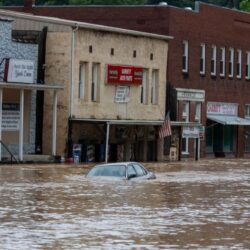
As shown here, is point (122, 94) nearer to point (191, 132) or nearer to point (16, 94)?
point (191, 132)

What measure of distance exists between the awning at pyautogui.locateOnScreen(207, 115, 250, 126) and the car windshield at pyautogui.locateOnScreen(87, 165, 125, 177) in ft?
122

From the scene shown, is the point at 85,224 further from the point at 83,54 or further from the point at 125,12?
the point at 125,12

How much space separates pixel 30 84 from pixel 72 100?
461cm

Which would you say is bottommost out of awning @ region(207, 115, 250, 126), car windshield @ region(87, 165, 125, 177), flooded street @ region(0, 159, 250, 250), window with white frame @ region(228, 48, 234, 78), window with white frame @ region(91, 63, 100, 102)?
flooded street @ region(0, 159, 250, 250)

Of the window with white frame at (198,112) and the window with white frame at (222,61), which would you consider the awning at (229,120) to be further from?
the window with white frame at (222,61)

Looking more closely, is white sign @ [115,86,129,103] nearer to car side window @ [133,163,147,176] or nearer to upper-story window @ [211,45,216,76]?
upper-story window @ [211,45,216,76]

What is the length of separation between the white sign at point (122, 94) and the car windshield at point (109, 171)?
23.2 metres

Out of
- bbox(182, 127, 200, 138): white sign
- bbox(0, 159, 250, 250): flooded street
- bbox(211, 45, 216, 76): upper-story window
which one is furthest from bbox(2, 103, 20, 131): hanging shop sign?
bbox(211, 45, 216, 76): upper-story window

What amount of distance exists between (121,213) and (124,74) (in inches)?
1464

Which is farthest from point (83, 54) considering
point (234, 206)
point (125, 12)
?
point (234, 206)

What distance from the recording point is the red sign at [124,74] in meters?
63.2

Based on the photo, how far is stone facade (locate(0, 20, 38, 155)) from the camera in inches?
2232

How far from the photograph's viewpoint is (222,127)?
81.4 m

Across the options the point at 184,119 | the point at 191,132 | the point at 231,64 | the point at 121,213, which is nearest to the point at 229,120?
the point at 231,64
